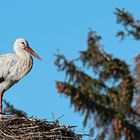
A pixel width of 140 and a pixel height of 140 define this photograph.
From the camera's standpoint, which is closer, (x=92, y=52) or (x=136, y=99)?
(x=136, y=99)

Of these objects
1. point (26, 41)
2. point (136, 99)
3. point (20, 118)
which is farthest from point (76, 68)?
point (20, 118)

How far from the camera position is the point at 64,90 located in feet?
93.2

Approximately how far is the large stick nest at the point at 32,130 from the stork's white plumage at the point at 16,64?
2.24 m

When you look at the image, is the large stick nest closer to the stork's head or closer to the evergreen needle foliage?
the stork's head

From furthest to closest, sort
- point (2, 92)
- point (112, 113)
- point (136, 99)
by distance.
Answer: point (112, 113) → point (136, 99) → point (2, 92)

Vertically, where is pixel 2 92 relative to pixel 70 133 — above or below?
above

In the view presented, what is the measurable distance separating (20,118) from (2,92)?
7.49ft

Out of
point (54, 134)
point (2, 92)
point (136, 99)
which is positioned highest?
point (136, 99)

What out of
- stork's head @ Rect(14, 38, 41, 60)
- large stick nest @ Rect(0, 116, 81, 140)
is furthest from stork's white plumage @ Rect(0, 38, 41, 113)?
large stick nest @ Rect(0, 116, 81, 140)

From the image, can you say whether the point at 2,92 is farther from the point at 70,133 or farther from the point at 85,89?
the point at 85,89

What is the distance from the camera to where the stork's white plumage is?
600 inches

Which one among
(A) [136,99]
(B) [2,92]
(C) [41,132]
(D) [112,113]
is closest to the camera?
(C) [41,132]

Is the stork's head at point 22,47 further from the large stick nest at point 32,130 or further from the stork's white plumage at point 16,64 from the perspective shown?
the large stick nest at point 32,130

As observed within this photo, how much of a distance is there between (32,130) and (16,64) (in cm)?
268
